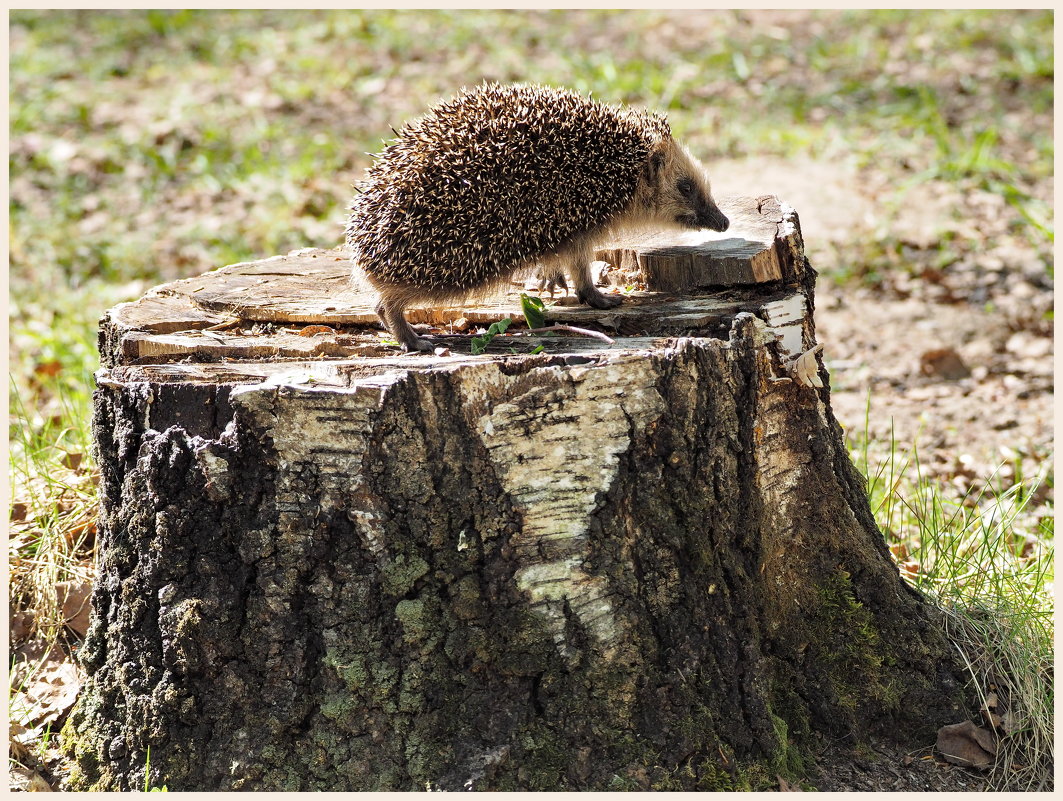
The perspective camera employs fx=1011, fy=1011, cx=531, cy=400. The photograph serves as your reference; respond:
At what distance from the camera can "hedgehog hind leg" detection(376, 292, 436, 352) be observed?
4340mm

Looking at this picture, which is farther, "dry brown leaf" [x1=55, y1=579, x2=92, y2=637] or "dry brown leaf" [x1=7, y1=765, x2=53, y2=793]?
"dry brown leaf" [x1=55, y1=579, x2=92, y2=637]

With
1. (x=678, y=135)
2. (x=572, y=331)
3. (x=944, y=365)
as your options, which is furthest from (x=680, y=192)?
(x=678, y=135)

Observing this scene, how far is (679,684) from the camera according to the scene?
3.66m

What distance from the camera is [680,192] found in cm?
527

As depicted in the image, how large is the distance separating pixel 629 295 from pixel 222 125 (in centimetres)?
788

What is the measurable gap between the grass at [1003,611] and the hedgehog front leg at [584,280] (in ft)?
5.39

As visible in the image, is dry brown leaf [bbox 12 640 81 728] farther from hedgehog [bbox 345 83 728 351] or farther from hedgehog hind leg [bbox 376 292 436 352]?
hedgehog [bbox 345 83 728 351]

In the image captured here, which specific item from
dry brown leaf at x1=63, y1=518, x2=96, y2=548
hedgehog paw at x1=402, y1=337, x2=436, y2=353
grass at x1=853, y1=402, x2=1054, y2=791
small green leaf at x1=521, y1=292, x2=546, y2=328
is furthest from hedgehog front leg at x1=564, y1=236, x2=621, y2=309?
dry brown leaf at x1=63, y1=518, x2=96, y2=548

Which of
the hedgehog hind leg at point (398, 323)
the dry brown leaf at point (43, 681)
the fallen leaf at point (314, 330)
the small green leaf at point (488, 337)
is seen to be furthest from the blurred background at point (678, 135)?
the small green leaf at point (488, 337)

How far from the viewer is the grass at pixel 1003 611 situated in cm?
405

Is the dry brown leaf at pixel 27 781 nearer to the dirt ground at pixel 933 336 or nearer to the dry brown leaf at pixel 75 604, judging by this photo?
the dry brown leaf at pixel 75 604

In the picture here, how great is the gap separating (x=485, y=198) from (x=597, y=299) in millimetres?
722

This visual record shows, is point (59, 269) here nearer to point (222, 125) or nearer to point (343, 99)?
point (222, 125)

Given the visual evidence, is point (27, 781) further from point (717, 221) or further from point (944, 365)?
point (944, 365)
